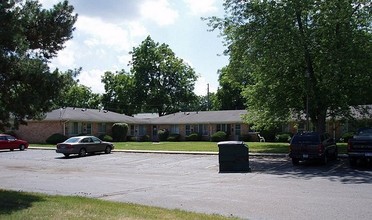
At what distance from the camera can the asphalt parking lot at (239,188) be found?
10808 mm

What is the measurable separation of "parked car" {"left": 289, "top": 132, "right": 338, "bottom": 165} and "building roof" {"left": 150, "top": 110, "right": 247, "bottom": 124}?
94.0 feet

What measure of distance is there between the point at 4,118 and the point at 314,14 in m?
22.1

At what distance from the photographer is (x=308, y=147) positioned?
23.2 m

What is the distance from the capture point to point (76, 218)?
8.70 meters

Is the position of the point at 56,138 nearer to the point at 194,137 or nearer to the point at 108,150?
the point at 108,150

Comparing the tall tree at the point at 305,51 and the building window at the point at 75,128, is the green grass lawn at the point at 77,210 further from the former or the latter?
the building window at the point at 75,128

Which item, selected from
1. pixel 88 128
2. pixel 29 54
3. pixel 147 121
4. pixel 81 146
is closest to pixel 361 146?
pixel 29 54

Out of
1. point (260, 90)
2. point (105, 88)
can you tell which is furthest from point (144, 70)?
point (260, 90)

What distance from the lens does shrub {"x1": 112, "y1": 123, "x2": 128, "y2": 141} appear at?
5491 centimetres

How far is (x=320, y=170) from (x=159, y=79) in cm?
6777

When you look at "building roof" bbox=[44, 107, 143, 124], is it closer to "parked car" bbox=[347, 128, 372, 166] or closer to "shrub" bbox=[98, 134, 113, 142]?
"shrub" bbox=[98, 134, 113, 142]

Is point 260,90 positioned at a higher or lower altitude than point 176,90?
lower

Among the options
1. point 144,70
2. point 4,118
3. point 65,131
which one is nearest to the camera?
point 4,118

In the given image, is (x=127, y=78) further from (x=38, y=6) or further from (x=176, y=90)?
(x=38, y=6)
